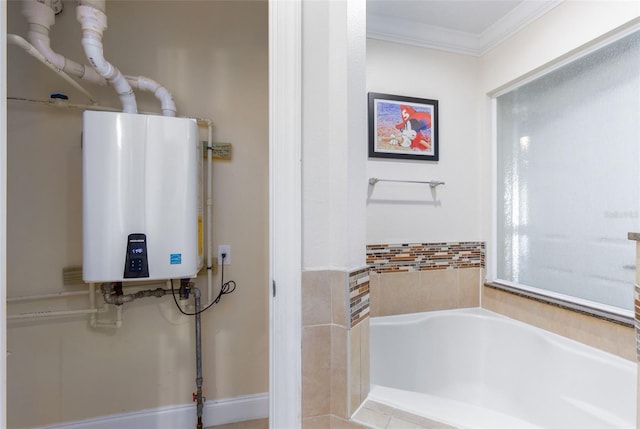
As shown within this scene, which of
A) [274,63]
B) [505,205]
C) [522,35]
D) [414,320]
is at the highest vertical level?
[522,35]

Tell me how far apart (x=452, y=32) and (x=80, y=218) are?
252cm

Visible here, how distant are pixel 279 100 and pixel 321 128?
0.16 m

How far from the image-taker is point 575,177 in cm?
162

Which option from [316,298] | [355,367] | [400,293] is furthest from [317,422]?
[400,293]

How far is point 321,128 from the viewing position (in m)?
0.96

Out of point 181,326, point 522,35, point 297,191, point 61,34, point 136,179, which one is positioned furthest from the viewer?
point 522,35

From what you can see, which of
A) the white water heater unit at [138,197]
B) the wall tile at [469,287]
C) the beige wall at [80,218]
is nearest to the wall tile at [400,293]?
the wall tile at [469,287]

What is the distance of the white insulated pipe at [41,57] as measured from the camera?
44.4 inches

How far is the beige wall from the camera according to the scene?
145 cm

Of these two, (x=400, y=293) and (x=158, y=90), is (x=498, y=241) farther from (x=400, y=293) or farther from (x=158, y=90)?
(x=158, y=90)

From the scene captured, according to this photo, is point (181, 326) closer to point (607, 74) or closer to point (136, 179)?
point (136, 179)

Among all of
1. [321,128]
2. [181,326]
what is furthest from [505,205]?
[181,326]

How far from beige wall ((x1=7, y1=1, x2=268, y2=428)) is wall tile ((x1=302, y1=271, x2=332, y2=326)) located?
86 centimetres

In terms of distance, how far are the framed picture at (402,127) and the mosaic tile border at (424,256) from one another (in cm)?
59
